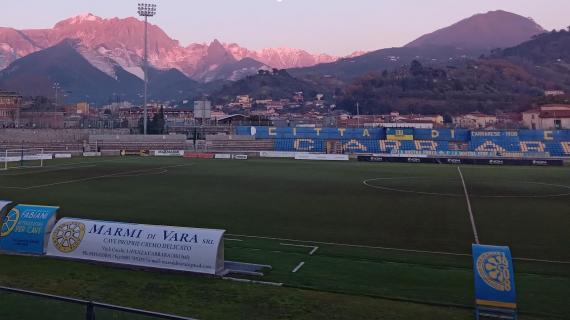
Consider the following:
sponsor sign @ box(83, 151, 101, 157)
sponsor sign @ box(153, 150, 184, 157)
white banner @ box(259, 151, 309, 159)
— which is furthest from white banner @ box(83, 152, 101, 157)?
white banner @ box(259, 151, 309, 159)

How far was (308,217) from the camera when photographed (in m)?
24.9

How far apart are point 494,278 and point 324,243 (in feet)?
31.1

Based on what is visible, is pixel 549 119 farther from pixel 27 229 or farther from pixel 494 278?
pixel 27 229

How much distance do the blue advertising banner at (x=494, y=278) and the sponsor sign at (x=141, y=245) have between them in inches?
286

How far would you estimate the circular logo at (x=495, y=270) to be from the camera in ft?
33.4

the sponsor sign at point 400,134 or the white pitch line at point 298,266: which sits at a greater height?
the sponsor sign at point 400,134

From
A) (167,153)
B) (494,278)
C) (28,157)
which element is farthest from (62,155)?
(494,278)

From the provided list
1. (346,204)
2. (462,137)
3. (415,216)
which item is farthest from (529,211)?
(462,137)

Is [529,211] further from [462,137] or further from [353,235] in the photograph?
[462,137]

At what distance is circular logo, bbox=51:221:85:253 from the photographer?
15263 millimetres

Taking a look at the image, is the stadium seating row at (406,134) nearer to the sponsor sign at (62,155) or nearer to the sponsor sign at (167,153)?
the sponsor sign at (167,153)

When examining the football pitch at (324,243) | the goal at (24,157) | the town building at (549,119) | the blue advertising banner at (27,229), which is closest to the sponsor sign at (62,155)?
the goal at (24,157)

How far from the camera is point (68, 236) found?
50.4ft

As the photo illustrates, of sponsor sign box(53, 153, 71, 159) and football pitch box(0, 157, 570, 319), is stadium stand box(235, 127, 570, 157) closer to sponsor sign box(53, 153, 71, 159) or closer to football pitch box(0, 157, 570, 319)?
sponsor sign box(53, 153, 71, 159)
